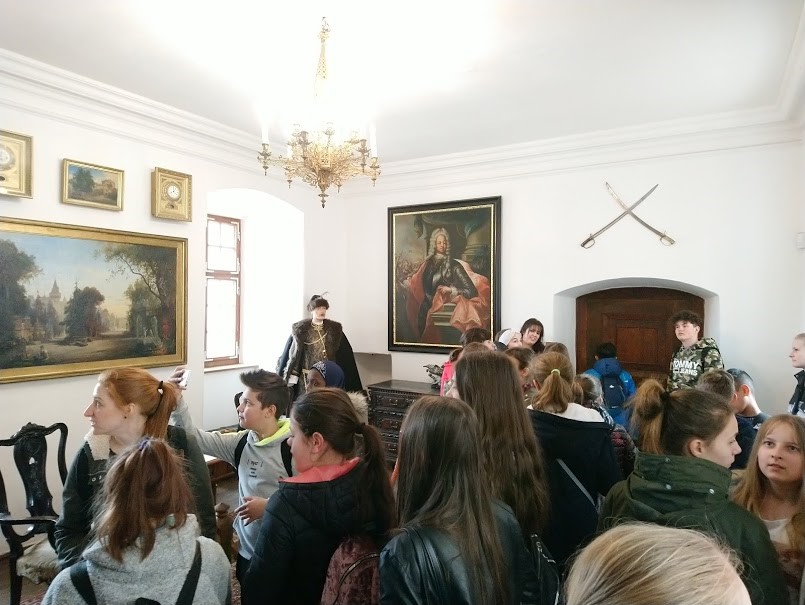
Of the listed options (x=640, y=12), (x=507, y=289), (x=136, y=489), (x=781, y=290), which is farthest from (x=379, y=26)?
(x=781, y=290)

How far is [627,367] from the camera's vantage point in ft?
21.8

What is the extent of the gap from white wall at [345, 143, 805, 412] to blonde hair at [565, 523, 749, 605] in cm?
541

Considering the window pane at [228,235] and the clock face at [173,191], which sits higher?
the clock face at [173,191]

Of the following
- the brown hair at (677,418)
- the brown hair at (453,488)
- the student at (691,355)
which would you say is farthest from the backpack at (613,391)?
the brown hair at (453,488)

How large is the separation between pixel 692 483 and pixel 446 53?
3.47 metres

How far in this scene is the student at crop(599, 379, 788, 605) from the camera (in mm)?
1547

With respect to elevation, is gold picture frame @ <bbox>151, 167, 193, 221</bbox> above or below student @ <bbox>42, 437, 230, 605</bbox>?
above

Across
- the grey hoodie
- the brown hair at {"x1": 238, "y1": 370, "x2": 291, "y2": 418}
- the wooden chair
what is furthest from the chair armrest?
the grey hoodie

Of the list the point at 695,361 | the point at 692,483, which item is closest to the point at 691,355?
the point at 695,361

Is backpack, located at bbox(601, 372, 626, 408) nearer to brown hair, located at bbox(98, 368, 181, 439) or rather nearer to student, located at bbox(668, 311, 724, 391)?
student, located at bbox(668, 311, 724, 391)

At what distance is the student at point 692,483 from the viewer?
5.08ft

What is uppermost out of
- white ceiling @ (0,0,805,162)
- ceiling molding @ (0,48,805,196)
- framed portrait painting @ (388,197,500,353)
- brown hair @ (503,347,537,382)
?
white ceiling @ (0,0,805,162)

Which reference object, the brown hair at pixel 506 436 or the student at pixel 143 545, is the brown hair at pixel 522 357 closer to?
the brown hair at pixel 506 436

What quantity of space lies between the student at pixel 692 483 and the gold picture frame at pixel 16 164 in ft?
15.5
